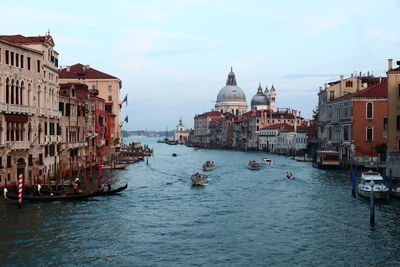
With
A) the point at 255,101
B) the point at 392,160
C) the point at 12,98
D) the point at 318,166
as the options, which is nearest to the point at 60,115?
the point at 12,98

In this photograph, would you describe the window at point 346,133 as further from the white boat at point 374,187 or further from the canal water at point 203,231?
the white boat at point 374,187

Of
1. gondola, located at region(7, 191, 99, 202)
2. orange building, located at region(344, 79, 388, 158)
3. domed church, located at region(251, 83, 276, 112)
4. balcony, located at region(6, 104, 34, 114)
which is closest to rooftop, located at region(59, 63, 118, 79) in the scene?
orange building, located at region(344, 79, 388, 158)

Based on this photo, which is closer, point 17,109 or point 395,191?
point 395,191

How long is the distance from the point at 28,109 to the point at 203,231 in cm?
1536

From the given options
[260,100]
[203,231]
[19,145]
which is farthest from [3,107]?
[260,100]

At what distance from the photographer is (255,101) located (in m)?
185

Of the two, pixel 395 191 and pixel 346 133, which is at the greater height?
pixel 346 133

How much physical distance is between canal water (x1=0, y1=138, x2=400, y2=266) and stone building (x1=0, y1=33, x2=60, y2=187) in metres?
4.54

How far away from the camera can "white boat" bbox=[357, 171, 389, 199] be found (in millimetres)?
30703

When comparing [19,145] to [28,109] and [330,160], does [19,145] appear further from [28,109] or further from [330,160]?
[330,160]

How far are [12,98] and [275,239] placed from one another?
1797cm

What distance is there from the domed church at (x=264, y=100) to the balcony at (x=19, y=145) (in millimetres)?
150083

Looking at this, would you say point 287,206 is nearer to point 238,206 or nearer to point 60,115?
point 238,206

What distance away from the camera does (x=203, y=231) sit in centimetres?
2403
